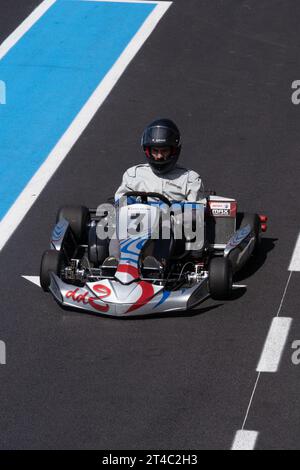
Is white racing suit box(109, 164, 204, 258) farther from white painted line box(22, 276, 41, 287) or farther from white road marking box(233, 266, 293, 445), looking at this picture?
white road marking box(233, 266, 293, 445)

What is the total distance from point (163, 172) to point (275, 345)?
2436 millimetres

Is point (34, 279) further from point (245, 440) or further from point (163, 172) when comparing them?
point (245, 440)

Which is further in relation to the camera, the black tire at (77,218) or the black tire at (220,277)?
the black tire at (77,218)

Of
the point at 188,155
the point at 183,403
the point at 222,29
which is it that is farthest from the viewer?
the point at 222,29

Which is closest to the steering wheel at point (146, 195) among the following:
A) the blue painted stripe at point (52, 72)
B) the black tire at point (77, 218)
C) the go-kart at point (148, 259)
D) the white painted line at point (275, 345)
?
the go-kart at point (148, 259)

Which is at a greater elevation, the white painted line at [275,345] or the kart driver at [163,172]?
the kart driver at [163,172]

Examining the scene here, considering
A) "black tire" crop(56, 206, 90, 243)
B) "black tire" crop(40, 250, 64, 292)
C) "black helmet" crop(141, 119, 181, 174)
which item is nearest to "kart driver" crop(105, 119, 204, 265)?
"black helmet" crop(141, 119, 181, 174)

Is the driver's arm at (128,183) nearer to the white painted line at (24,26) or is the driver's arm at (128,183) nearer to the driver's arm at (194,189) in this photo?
the driver's arm at (194,189)

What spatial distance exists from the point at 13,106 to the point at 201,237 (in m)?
5.46

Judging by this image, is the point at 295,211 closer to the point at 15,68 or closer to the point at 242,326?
the point at 242,326

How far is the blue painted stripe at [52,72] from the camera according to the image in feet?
49.1

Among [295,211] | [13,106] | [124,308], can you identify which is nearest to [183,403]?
[124,308]

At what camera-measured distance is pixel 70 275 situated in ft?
37.2

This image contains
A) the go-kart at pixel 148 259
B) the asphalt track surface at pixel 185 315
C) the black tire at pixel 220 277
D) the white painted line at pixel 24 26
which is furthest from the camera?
the white painted line at pixel 24 26
